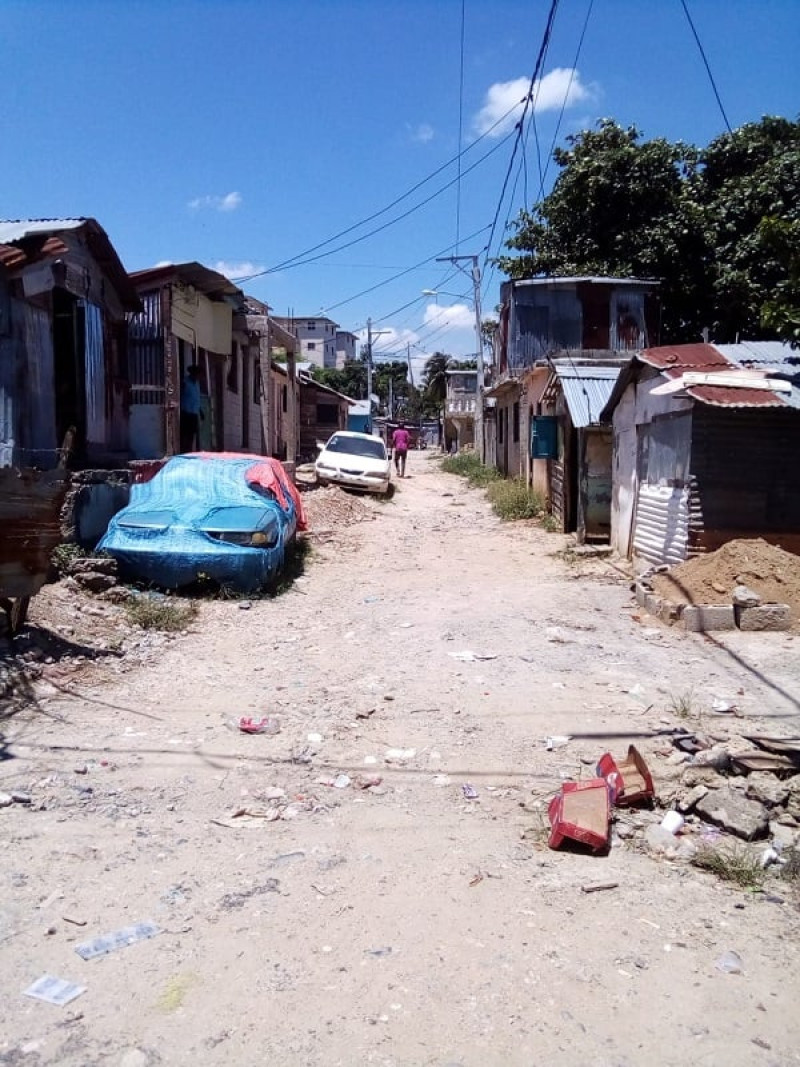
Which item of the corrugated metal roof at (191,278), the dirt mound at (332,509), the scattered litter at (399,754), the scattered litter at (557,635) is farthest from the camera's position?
the dirt mound at (332,509)

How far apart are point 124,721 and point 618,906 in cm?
313

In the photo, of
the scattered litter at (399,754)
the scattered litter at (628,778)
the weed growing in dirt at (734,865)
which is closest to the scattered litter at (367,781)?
the scattered litter at (399,754)

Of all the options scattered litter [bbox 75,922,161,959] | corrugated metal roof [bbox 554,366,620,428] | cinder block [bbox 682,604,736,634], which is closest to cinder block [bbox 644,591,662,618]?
cinder block [bbox 682,604,736,634]

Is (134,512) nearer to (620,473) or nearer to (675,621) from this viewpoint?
(675,621)

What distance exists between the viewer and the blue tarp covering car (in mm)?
7879

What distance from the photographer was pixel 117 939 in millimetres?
2859

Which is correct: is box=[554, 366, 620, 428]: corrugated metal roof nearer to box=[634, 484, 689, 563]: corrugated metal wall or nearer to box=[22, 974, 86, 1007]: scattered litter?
box=[634, 484, 689, 563]: corrugated metal wall

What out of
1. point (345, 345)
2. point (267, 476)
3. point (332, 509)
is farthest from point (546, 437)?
point (345, 345)

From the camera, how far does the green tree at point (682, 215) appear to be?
62.1ft

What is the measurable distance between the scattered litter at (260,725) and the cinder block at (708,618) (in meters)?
4.28

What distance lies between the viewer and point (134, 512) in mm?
8555

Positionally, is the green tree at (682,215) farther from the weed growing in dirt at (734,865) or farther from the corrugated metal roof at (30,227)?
the weed growing in dirt at (734,865)

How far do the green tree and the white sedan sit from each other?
23.1 ft

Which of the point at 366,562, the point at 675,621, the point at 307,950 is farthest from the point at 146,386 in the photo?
the point at 307,950
